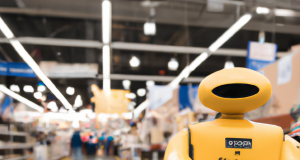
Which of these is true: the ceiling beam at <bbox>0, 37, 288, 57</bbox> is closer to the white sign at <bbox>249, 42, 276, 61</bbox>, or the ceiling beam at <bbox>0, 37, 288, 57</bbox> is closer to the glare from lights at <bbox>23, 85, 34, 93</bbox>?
the white sign at <bbox>249, 42, 276, 61</bbox>

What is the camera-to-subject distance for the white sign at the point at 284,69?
4777 millimetres

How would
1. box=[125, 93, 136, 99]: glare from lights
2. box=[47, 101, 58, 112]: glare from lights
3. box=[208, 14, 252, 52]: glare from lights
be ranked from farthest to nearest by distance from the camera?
box=[208, 14, 252, 52]: glare from lights → box=[125, 93, 136, 99]: glare from lights → box=[47, 101, 58, 112]: glare from lights

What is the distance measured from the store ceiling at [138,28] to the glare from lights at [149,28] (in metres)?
0.08

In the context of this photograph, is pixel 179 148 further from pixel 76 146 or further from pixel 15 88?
pixel 15 88

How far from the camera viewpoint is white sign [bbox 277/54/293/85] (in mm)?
4777

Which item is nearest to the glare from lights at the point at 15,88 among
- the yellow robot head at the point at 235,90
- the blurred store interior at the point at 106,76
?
the blurred store interior at the point at 106,76

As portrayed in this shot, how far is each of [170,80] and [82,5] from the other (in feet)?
7.49

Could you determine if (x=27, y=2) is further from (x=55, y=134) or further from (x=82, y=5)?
(x=55, y=134)

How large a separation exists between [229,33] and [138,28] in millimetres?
1924

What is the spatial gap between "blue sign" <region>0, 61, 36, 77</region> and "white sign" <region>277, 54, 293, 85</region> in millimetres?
4905

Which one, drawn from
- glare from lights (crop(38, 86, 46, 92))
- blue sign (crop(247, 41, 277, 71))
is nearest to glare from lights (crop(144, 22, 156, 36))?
blue sign (crop(247, 41, 277, 71))

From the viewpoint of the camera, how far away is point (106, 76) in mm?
4527

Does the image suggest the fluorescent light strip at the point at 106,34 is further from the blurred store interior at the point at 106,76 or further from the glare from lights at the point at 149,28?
the glare from lights at the point at 149,28

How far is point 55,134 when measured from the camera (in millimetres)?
4492
